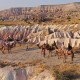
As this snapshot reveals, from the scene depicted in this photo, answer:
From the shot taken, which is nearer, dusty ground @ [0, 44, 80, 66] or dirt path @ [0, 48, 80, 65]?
dusty ground @ [0, 44, 80, 66]

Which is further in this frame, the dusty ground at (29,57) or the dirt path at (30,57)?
the dirt path at (30,57)

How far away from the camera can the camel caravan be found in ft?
101

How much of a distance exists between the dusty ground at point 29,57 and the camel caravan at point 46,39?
69 centimetres

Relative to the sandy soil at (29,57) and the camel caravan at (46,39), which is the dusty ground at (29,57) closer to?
the sandy soil at (29,57)

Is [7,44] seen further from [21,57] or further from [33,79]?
[33,79]

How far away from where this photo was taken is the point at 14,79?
67.4 ft

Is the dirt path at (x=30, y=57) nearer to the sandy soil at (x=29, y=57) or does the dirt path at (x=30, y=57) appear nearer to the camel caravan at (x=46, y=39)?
the sandy soil at (x=29, y=57)

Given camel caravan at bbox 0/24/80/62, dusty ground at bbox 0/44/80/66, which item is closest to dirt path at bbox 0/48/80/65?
dusty ground at bbox 0/44/80/66

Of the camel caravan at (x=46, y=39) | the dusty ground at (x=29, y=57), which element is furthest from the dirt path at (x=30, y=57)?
the camel caravan at (x=46, y=39)

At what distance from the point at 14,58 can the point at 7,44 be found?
16.1 feet

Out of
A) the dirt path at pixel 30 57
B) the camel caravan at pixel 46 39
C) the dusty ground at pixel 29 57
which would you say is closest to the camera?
the dusty ground at pixel 29 57

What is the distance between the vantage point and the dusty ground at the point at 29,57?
27.8 metres

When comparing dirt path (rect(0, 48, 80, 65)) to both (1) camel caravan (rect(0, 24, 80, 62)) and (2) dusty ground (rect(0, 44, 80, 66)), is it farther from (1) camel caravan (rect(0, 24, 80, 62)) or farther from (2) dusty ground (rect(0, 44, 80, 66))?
(1) camel caravan (rect(0, 24, 80, 62))

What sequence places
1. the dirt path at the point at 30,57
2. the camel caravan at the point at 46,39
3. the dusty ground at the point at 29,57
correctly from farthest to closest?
the camel caravan at the point at 46,39
the dirt path at the point at 30,57
the dusty ground at the point at 29,57
